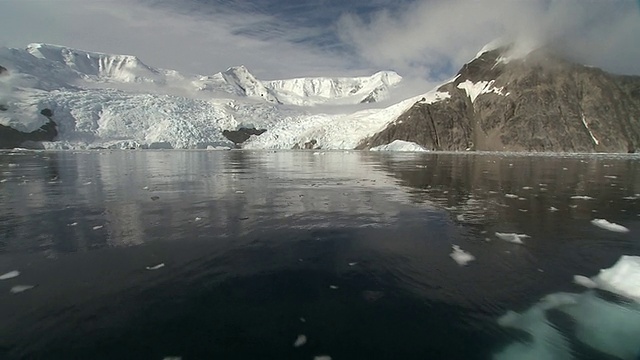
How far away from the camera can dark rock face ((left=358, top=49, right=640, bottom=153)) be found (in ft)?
441

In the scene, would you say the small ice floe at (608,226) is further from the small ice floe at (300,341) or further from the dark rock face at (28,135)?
the dark rock face at (28,135)

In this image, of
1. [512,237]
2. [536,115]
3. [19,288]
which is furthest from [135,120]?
[536,115]

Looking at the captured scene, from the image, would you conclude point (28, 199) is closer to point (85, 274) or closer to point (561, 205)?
point (85, 274)

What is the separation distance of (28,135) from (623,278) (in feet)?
583

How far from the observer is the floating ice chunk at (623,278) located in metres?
6.60

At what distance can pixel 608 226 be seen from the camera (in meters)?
11.2

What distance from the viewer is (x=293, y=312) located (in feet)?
18.8

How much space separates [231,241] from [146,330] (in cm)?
438

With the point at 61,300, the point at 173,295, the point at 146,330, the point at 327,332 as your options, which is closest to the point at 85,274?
the point at 61,300

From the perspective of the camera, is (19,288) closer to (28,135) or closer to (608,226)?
(608,226)

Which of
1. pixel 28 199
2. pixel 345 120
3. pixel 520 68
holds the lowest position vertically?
pixel 28 199

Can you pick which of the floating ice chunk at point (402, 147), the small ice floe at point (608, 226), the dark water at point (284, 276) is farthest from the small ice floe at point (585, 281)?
the floating ice chunk at point (402, 147)

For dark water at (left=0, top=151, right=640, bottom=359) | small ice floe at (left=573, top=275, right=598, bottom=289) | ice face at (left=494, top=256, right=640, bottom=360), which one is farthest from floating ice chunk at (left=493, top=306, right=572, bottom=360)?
small ice floe at (left=573, top=275, right=598, bottom=289)

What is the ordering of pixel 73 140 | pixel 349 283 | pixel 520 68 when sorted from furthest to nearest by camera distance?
1. pixel 520 68
2. pixel 73 140
3. pixel 349 283
